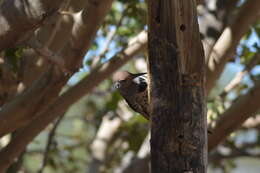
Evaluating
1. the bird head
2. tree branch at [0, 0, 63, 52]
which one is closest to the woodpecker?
the bird head

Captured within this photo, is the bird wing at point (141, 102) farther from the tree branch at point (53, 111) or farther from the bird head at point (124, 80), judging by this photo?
the tree branch at point (53, 111)

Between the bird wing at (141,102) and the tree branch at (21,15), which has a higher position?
the tree branch at (21,15)

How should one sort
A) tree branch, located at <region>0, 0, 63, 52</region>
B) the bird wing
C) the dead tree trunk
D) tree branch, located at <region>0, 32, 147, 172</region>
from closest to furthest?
1. the dead tree trunk
2. tree branch, located at <region>0, 0, 63, 52</region>
3. the bird wing
4. tree branch, located at <region>0, 32, 147, 172</region>

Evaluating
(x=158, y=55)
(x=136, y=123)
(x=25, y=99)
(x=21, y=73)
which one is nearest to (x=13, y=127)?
(x=25, y=99)

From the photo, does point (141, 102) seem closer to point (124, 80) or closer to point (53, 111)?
point (124, 80)

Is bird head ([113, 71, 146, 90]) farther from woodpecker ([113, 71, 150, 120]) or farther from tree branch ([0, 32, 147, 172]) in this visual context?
tree branch ([0, 32, 147, 172])

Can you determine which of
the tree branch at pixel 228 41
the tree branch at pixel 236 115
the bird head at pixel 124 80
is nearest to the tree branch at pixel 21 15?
the bird head at pixel 124 80

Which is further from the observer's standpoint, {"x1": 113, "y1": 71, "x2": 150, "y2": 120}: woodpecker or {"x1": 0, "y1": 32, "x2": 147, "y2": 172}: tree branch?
{"x1": 0, "y1": 32, "x2": 147, "y2": 172}: tree branch

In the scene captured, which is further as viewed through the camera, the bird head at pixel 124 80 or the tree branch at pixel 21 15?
the bird head at pixel 124 80

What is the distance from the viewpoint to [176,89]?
277 cm

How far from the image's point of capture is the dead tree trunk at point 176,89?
2693 millimetres

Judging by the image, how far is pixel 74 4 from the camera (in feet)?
14.0

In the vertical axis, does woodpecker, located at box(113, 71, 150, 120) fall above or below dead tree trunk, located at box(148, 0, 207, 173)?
above

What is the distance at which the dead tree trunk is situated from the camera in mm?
2693
